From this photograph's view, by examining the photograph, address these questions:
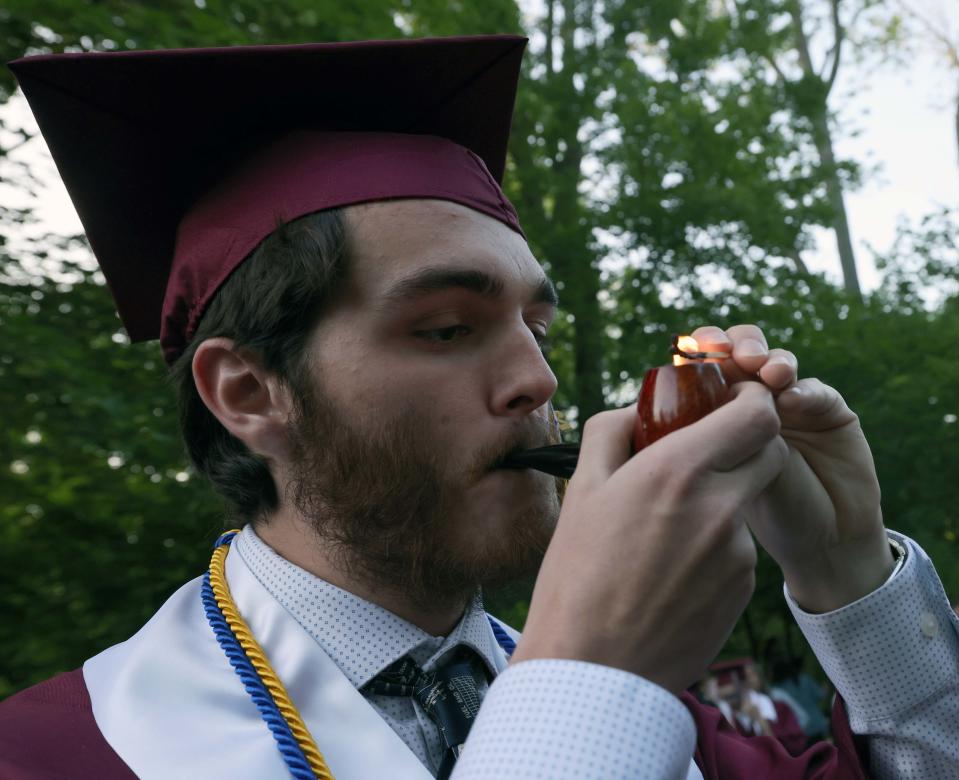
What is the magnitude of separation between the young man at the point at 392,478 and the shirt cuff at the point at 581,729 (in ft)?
0.04

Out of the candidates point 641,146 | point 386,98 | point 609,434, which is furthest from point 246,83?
point 641,146

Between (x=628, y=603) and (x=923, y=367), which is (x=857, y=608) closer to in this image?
(x=628, y=603)

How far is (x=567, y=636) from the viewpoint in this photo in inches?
43.0

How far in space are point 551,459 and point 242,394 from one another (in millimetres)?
777

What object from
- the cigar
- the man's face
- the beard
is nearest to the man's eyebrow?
the man's face

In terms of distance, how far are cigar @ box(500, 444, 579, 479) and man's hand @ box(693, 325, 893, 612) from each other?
0.42 metres

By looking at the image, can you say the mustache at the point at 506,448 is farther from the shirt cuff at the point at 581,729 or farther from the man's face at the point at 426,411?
the shirt cuff at the point at 581,729

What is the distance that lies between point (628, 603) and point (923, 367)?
9.98m

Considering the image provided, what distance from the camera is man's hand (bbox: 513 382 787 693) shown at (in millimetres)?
1083

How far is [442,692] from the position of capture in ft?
5.69

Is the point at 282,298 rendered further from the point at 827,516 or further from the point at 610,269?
the point at 610,269

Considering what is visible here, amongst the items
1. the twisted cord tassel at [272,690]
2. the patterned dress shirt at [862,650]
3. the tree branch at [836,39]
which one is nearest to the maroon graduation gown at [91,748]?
the patterned dress shirt at [862,650]

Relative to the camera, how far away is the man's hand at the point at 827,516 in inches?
68.1

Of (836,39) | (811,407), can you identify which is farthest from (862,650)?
(836,39)
